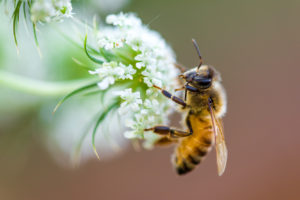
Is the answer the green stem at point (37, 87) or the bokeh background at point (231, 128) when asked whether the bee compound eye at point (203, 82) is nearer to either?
the green stem at point (37, 87)

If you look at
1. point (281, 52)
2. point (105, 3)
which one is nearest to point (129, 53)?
point (105, 3)

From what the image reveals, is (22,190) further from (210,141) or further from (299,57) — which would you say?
(299,57)

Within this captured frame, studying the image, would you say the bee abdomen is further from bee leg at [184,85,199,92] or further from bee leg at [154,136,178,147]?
bee leg at [184,85,199,92]

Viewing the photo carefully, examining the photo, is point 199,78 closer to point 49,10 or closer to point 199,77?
point 199,77

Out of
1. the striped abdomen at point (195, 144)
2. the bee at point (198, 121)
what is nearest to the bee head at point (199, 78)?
the bee at point (198, 121)

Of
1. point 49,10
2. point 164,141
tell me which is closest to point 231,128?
point 164,141

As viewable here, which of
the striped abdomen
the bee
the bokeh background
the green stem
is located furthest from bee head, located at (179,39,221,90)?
the bokeh background

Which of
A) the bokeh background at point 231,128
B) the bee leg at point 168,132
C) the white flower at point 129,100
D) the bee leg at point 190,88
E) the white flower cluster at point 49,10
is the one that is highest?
the bokeh background at point 231,128
